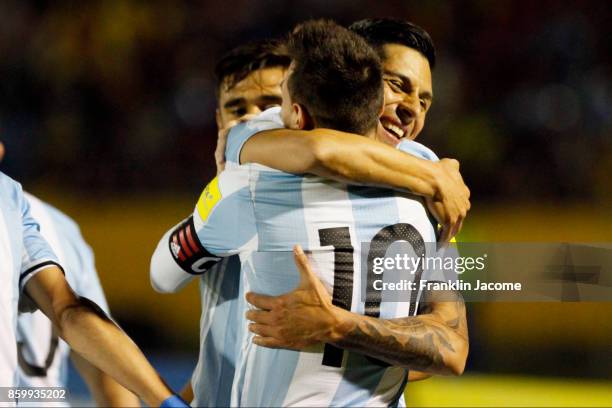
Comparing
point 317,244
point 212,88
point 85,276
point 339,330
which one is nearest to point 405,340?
point 339,330

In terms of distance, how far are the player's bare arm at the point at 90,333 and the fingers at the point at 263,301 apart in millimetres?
282

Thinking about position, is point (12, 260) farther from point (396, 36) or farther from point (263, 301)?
point (396, 36)

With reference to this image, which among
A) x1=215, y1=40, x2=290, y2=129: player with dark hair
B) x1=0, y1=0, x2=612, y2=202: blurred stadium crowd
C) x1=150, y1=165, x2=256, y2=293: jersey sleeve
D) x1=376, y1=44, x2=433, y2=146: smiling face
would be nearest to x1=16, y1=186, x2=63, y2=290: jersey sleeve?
x1=150, y1=165, x2=256, y2=293: jersey sleeve

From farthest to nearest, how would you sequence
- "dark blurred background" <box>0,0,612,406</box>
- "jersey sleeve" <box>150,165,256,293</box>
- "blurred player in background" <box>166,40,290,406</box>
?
"dark blurred background" <box>0,0,612,406</box>, "blurred player in background" <box>166,40,290,406</box>, "jersey sleeve" <box>150,165,256,293</box>

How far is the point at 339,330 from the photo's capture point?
1.80 metres

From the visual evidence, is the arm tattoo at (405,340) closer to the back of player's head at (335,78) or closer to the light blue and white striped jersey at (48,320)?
the back of player's head at (335,78)

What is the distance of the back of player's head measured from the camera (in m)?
1.83

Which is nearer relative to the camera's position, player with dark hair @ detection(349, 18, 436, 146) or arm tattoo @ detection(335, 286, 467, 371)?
arm tattoo @ detection(335, 286, 467, 371)

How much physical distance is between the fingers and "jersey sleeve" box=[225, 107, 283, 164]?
31 centimetres

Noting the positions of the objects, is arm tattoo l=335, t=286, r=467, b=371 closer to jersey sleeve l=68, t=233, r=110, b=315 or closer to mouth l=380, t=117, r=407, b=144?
mouth l=380, t=117, r=407, b=144

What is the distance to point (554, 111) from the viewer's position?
5.98 m

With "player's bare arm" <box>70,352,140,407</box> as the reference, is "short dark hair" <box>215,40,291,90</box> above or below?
above

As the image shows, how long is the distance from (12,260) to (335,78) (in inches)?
32.5

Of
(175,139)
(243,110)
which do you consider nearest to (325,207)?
(243,110)
